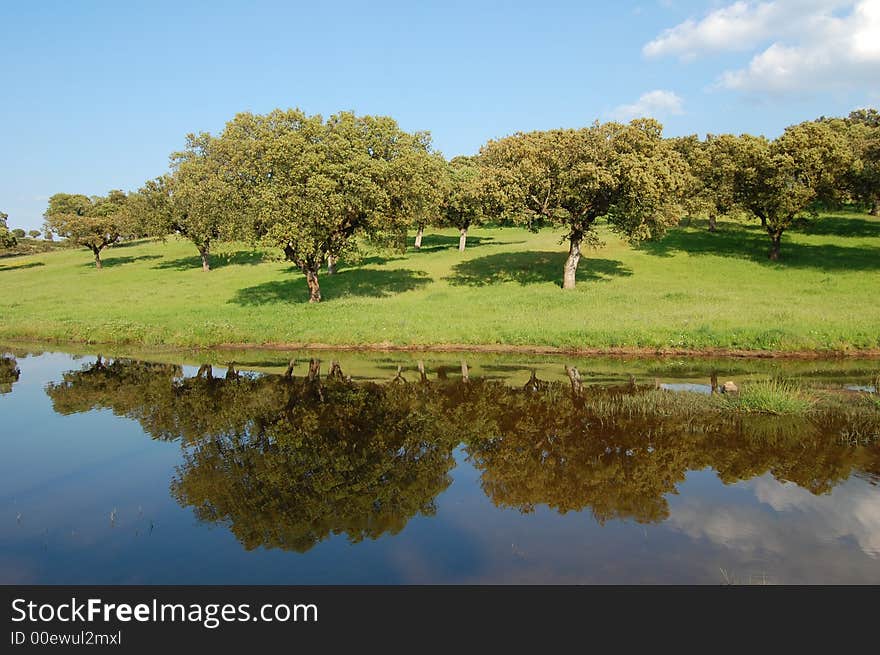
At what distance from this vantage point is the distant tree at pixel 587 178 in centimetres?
4184

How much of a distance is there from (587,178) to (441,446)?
2879 cm

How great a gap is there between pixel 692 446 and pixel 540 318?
19.5 metres

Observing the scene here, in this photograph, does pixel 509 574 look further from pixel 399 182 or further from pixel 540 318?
pixel 399 182

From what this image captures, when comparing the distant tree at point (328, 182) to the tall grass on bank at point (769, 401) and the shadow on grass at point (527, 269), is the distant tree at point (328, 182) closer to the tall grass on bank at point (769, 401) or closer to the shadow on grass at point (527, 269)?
the shadow on grass at point (527, 269)

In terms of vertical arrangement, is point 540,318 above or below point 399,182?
below

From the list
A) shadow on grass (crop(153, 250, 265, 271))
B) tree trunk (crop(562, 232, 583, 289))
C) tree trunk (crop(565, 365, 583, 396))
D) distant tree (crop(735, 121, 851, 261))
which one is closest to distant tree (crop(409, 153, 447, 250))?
tree trunk (crop(562, 232, 583, 289))

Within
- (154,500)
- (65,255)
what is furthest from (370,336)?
(65,255)

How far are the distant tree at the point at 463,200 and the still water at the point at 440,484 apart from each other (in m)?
21.6

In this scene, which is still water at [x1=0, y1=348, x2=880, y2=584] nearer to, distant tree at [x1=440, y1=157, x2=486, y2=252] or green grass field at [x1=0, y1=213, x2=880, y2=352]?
green grass field at [x1=0, y1=213, x2=880, y2=352]

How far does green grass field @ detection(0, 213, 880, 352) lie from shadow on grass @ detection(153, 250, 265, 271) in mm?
651

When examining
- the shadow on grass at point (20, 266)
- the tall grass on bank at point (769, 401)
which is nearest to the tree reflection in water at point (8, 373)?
the tall grass on bank at point (769, 401)

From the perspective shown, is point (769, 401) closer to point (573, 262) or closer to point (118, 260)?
point (573, 262)

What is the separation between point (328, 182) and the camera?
3897cm
